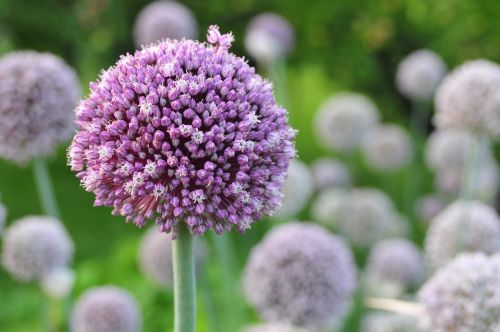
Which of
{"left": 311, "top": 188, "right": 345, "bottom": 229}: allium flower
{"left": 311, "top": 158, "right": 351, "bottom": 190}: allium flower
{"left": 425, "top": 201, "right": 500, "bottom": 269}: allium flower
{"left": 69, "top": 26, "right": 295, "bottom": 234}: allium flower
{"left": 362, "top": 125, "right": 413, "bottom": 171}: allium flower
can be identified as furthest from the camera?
{"left": 311, "top": 158, "right": 351, "bottom": 190}: allium flower

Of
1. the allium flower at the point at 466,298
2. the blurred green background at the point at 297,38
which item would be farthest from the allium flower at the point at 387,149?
the allium flower at the point at 466,298

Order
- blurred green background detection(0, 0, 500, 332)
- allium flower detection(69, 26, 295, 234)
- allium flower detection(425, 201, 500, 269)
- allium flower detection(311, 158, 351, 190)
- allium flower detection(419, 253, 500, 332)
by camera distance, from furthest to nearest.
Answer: blurred green background detection(0, 0, 500, 332) → allium flower detection(311, 158, 351, 190) → allium flower detection(425, 201, 500, 269) → allium flower detection(419, 253, 500, 332) → allium flower detection(69, 26, 295, 234)

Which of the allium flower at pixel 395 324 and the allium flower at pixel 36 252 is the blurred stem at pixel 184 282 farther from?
the allium flower at pixel 395 324

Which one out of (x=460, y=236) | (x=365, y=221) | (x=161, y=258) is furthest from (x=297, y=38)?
(x=460, y=236)

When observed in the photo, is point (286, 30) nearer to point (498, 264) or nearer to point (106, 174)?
point (498, 264)

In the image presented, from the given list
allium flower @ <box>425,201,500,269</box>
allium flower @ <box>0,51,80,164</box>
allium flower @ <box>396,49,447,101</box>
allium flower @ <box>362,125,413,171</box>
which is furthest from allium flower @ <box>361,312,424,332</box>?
allium flower @ <box>362,125,413,171</box>

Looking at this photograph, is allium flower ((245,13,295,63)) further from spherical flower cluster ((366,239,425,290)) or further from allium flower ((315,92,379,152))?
spherical flower cluster ((366,239,425,290))
